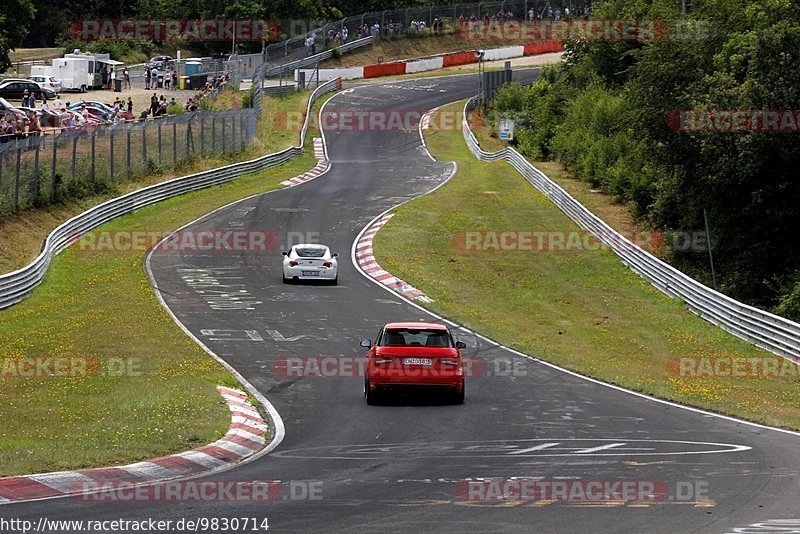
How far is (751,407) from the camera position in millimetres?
21344

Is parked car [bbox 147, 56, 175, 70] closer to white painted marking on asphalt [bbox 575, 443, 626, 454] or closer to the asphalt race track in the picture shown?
the asphalt race track

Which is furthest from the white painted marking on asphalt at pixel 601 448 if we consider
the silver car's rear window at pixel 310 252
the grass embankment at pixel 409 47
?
the grass embankment at pixel 409 47

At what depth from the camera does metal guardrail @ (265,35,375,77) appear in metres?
84.6

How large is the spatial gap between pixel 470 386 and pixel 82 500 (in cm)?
1154

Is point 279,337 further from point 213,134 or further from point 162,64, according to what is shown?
point 162,64

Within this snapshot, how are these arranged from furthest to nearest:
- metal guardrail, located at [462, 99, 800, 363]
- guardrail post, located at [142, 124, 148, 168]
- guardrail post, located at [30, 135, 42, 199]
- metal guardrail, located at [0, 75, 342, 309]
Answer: guardrail post, located at [142, 124, 148, 168], guardrail post, located at [30, 135, 42, 199], metal guardrail, located at [0, 75, 342, 309], metal guardrail, located at [462, 99, 800, 363]

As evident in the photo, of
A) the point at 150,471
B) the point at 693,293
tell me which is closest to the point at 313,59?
the point at 693,293

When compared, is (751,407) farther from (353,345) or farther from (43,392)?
(43,392)

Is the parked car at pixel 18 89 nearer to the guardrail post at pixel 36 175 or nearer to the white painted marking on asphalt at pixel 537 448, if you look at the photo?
the guardrail post at pixel 36 175

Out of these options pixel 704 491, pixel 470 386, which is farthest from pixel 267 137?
pixel 704 491

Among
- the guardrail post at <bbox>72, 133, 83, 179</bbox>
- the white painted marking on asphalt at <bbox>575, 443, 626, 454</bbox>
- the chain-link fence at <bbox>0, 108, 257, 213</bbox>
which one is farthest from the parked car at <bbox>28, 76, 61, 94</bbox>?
the white painted marking on asphalt at <bbox>575, 443, 626, 454</bbox>

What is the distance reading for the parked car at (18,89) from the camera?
225 feet

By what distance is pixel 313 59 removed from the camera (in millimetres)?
89625

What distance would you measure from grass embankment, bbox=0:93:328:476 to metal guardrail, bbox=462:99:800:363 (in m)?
13.5
